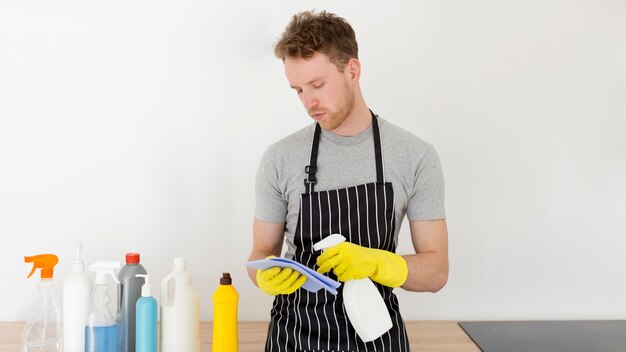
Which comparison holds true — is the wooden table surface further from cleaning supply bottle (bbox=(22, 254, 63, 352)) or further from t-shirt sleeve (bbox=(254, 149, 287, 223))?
t-shirt sleeve (bbox=(254, 149, 287, 223))

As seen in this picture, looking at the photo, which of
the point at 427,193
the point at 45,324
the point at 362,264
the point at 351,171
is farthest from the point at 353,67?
the point at 45,324

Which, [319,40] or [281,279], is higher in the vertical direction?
[319,40]

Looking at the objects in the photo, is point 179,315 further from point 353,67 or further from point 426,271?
point 353,67

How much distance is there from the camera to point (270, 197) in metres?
1.88

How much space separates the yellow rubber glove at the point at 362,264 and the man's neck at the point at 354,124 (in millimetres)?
376

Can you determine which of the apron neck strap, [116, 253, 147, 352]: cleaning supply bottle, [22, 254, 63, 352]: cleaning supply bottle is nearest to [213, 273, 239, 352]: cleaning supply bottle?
[116, 253, 147, 352]: cleaning supply bottle

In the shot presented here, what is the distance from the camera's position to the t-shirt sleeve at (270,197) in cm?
188

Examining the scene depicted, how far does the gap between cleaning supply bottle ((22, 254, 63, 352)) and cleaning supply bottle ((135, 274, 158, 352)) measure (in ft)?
0.94

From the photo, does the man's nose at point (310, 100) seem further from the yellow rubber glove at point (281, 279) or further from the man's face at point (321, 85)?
the yellow rubber glove at point (281, 279)

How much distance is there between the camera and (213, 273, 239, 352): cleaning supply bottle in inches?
67.7

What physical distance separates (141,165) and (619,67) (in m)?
1.81

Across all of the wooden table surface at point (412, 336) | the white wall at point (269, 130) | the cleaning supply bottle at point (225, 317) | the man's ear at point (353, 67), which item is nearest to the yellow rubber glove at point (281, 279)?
the cleaning supply bottle at point (225, 317)

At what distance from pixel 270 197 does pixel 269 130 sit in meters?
0.53

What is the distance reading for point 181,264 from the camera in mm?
1722
